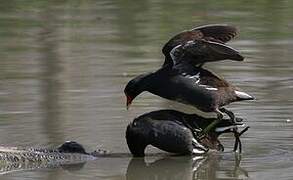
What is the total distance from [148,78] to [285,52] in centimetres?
480

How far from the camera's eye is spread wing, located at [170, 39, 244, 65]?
323 inches

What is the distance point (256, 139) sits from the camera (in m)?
8.73

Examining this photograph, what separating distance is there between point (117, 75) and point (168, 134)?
11.3 ft

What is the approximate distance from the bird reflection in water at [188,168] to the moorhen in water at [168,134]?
0.09 metres

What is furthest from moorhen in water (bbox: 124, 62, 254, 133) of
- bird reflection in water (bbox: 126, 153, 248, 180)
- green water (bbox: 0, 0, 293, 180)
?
green water (bbox: 0, 0, 293, 180)

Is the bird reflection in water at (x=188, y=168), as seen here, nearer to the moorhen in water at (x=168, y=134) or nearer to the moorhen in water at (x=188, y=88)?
the moorhen in water at (x=168, y=134)

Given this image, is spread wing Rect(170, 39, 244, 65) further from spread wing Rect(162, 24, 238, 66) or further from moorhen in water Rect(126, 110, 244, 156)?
moorhen in water Rect(126, 110, 244, 156)

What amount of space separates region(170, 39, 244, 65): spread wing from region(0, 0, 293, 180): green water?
74cm

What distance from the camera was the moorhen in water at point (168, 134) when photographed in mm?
8180

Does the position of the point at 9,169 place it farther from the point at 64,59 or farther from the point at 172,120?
the point at 64,59

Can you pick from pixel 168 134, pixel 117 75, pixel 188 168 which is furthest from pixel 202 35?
pixel 117 75

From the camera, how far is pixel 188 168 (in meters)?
8.02

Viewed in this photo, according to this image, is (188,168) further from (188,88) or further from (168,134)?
(188,88)

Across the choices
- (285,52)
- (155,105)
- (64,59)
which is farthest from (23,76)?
(285,52)
